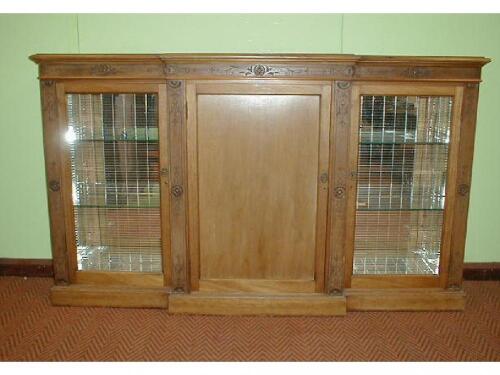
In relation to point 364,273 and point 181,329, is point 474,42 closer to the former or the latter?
point 364,273

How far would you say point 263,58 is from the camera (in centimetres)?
224

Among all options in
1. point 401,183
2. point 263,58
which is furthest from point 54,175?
point 401,183

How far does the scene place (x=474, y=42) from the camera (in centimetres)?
280

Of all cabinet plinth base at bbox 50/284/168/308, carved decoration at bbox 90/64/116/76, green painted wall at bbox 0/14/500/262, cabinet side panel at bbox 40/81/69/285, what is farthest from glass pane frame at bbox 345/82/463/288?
cabinet side panel at bbox 40/81/69/285

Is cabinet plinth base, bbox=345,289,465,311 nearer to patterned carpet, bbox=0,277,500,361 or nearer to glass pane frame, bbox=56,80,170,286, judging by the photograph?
patterned carpet, bbox=0,277,500,361

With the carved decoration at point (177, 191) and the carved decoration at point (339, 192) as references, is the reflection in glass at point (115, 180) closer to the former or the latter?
the carved decoration at point (177, 191)

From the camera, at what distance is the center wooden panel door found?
7.64 feet

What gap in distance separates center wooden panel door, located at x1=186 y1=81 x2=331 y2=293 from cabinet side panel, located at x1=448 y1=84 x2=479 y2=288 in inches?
30.8

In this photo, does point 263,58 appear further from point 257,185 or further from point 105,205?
point 105,205

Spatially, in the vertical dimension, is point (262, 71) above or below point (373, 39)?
below

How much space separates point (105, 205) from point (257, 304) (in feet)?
3.63

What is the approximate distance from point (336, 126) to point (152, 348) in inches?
60.9

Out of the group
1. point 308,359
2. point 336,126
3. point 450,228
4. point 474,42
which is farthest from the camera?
point 474,42

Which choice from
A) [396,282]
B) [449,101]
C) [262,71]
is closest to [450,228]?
[396,282]
